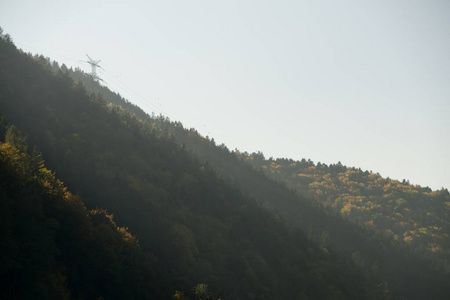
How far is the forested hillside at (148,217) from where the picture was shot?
31750 millimetres

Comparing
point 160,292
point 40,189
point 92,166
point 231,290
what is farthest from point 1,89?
point 231,290

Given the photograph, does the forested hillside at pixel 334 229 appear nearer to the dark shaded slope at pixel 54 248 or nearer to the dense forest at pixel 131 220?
the dense forest at pixel 131 220

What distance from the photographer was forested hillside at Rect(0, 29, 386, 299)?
104 feet

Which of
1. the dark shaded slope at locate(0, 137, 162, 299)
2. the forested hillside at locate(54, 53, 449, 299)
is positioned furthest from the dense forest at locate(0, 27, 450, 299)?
the forested hillside at locate(54, 53, 449, 299)

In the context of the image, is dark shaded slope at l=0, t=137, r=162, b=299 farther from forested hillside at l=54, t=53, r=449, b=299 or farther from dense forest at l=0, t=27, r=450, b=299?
forested hillside at l=54, t=53, r=449, b=299

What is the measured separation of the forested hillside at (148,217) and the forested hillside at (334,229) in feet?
69.0

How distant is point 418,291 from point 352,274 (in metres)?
41.3

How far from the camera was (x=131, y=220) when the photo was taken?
164 feet

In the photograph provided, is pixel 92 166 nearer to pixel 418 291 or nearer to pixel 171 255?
pixel 171 255

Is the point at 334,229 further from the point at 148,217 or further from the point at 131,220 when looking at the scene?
the point at 131,220

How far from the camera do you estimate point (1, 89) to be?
5397 centimetres

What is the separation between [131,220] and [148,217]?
4093 mm

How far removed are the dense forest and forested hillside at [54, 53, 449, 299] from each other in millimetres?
3761

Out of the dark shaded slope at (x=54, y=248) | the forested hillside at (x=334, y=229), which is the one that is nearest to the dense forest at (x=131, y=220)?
the dark shaded slope at (x=54, y=248)
